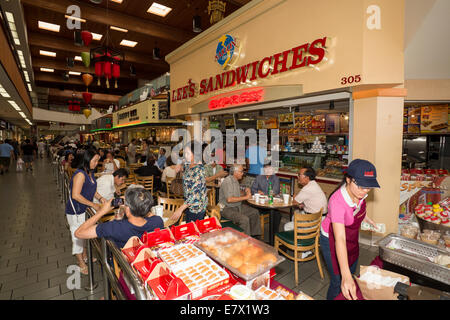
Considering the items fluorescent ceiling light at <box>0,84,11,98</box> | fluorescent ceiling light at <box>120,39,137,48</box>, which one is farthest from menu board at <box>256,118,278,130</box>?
fluorescent ceiling light at <box>0,84,11,98</box>

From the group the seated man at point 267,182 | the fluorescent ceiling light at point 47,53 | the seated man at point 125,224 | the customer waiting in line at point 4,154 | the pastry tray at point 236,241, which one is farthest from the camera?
the customer waiting in line at point 4,154

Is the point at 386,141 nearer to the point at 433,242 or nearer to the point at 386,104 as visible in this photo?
the point at 386,104

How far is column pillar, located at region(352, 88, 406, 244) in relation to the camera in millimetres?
4000

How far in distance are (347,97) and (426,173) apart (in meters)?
3.10

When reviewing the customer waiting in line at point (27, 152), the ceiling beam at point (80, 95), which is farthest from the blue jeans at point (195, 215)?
the ceiling beam at point (80, 95)

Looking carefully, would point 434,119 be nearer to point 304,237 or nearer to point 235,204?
point 304,237

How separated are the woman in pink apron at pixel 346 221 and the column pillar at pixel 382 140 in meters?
2.32

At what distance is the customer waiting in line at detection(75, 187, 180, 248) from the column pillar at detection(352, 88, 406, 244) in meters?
3.92

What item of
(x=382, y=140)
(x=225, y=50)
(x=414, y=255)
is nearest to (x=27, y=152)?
(x=225, y=50)

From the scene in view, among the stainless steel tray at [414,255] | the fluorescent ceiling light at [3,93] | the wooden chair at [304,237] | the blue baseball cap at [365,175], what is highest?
the fluorescent ceiling light at [3,93]

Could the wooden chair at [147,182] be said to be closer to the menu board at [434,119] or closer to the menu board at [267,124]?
the menu board at [267,124]

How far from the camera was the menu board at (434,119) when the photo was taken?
6.04 meters

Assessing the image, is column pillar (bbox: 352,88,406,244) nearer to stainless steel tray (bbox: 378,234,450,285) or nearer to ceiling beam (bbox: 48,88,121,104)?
stainless steel tray (bbox: 378,234,450,285)

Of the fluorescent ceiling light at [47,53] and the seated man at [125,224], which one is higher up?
the fluorescent ceiling light at [47,53]
